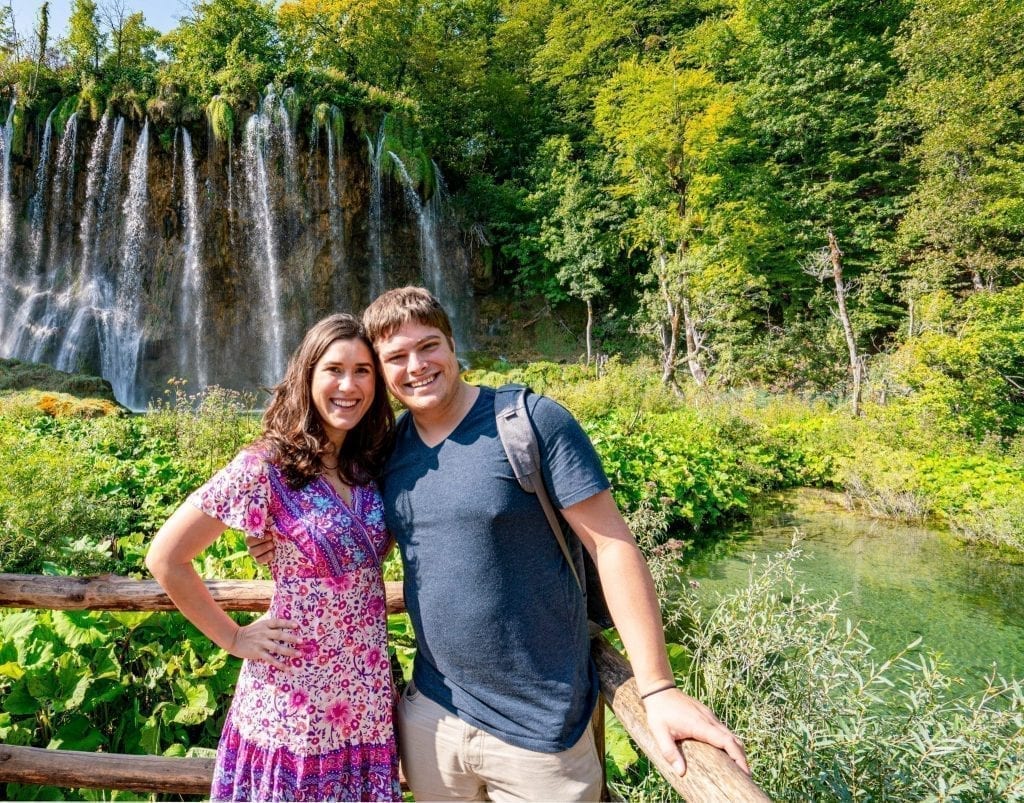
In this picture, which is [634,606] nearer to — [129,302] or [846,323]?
[846,323]

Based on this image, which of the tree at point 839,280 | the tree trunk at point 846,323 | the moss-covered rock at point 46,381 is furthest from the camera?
the tree at point 839,280

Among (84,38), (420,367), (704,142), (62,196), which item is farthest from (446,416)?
(84,38)

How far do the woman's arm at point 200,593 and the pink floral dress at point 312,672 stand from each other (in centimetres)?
4

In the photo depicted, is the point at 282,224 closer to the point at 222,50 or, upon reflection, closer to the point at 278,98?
the point at 278,98

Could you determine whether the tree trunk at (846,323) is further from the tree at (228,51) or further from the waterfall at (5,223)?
the waterfall at (5,223)

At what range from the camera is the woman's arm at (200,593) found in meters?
1.36

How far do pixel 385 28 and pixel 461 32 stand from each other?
220 inches

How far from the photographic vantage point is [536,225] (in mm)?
21141

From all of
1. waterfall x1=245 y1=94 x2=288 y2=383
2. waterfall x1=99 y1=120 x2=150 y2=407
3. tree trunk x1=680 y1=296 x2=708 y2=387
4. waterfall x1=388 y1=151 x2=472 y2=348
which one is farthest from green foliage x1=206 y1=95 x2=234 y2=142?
tree trunk x1=680 y1=296 x2=708 y2=387

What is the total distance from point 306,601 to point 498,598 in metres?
0.52

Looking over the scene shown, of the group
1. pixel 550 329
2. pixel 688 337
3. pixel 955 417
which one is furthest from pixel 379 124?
pixel 955 417

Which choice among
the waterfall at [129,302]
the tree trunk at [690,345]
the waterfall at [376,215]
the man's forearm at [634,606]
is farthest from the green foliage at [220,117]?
the man's forearm at [634,606]

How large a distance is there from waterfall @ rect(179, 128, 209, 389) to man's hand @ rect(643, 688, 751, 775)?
1881 cm

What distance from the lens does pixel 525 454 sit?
50.3 inches
